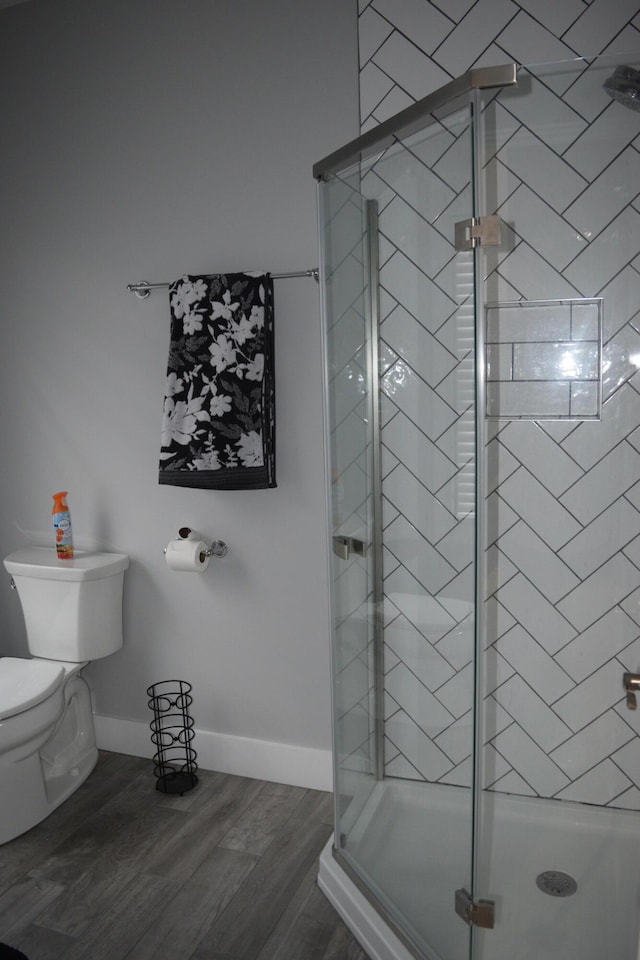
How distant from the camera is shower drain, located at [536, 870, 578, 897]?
5.77 feet

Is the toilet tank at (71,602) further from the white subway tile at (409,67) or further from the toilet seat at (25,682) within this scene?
the white subway tile at (409,67)

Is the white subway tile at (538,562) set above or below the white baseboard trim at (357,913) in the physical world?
above

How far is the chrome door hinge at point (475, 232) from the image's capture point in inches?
55.7

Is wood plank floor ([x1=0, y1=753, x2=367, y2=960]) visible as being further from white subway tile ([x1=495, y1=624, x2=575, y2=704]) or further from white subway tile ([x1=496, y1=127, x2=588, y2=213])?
white subway tile ([x1=496, y1=127, x2=588, y2=213])

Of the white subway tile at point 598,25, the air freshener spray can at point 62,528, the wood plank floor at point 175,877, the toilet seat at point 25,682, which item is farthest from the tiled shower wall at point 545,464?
the air freshener spray can at point 62,528

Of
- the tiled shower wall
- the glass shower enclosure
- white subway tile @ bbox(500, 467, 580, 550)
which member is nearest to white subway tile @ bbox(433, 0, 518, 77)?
the tiled shower wall

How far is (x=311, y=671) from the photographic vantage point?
94.9 inches

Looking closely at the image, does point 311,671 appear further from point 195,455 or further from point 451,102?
point 451,102

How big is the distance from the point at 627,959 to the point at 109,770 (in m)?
1.76

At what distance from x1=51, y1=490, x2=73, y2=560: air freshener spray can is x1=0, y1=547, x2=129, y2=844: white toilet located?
0.12ft

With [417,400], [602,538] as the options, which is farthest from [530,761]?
[417,400]

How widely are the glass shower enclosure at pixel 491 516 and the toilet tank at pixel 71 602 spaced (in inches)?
37.8

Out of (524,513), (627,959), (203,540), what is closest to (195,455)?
(203,540)

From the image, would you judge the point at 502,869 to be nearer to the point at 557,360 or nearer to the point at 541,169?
the point at 557,360
